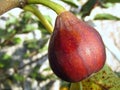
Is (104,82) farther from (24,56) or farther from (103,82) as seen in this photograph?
(24,56)

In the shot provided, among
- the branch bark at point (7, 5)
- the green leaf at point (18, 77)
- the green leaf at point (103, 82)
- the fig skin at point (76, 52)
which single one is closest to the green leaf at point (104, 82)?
the green leaf at point (103, 82)

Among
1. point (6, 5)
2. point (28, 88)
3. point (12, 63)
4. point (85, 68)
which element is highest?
point (6, 5)

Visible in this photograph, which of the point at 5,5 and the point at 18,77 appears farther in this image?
the point at 18,77

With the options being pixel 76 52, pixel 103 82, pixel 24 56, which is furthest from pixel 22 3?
pixel 24 56

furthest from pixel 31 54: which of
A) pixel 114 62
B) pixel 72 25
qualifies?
pixel 72 25

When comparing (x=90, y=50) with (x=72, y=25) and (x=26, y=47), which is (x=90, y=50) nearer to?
(x=72, y=25)

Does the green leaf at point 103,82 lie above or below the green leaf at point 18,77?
above

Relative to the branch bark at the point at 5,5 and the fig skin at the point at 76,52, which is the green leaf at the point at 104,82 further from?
the branch bark at the point at 5,5

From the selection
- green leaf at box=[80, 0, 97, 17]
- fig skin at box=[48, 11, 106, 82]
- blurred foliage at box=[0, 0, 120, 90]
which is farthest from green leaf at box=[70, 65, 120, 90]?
blurred foliage at box=[0, 0, 120, 90]
